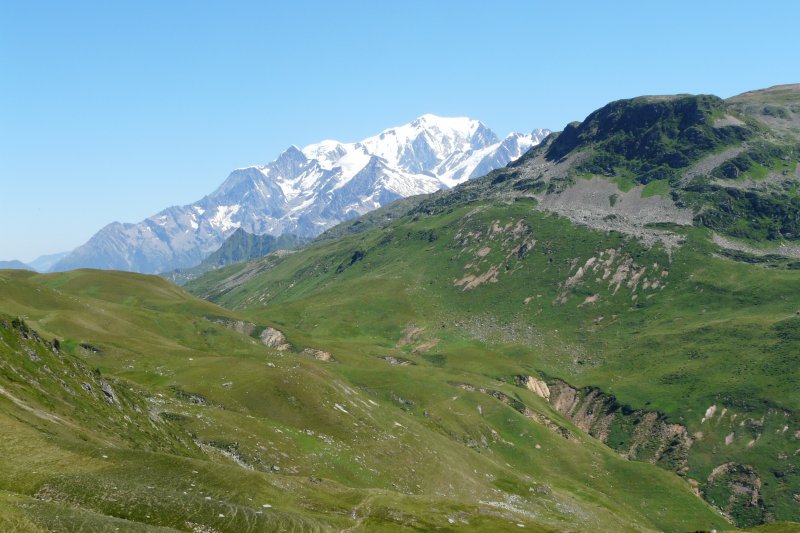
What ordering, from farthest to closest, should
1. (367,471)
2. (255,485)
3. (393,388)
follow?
1. (393,388)
2. (367,471)
3. (255,485)

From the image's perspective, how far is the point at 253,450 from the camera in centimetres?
10069

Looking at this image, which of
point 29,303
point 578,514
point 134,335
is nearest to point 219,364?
point 134,335

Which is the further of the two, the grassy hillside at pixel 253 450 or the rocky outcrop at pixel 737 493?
the rocky outcrop at pixel 737 493

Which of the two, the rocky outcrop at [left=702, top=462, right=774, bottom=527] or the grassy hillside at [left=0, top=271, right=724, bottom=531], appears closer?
the grassy hillside at [left=0, top=271, right=724, bottom=531]

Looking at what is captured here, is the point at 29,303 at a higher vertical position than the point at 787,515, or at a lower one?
higher

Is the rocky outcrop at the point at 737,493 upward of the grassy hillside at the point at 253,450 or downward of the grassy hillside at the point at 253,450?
downward

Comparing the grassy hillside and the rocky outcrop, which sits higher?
the grassy hillside

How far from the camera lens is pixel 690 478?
648ft

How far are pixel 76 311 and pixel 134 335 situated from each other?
740 inches

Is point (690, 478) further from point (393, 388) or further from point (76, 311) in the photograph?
point (76, 311)

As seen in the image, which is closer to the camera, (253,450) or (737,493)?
(253,450)

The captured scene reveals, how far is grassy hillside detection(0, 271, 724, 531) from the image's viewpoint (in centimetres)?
5891

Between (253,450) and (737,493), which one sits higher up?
(253,450)

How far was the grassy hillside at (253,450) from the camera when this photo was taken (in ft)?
193
